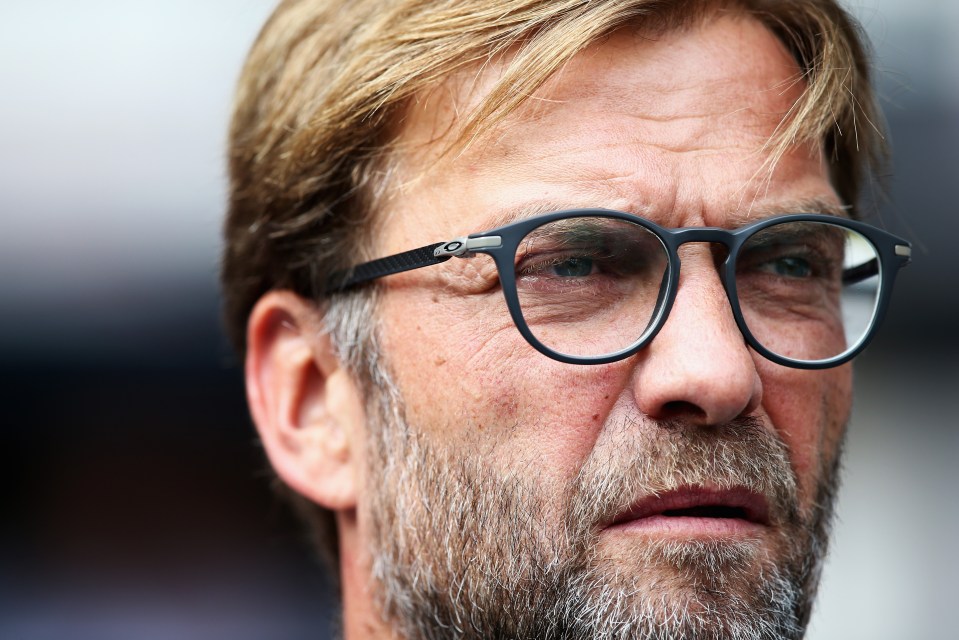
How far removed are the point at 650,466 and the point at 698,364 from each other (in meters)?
0.21

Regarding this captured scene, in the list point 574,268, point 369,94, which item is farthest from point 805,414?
point 369,94

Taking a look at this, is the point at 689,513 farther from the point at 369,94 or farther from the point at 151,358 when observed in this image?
the point at 151,358

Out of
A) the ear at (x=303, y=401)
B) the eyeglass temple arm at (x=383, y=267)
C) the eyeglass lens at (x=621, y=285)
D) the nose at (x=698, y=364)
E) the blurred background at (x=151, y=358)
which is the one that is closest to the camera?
the nose at (x=698, y=364)

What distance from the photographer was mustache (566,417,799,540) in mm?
1688

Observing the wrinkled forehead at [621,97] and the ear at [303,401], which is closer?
the wrinkled forehead at [621,97]

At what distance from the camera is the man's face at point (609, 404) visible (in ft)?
5.57

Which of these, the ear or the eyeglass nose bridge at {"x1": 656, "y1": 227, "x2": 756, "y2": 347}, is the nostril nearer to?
the eyeglass nose bridge at {"x1": 656, "y1": 227, "x2": 756, "y2": 347}

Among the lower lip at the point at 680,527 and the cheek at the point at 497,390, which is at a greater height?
the cheek at the point at 497,390

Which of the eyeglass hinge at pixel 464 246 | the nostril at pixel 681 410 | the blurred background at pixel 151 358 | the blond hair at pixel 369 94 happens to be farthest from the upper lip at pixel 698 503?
the blurred background at pixel 151 358

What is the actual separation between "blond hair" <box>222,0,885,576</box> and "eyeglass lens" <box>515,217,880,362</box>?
23 centimetres

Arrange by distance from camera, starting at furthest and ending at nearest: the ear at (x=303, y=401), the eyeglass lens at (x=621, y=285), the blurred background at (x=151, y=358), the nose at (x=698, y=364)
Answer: the blurred background at (x=151, y=358) → the ear at (x=303, y=401) → the eyeglass lens at (x=621, y=285) → the nose at (x=698, y=364)

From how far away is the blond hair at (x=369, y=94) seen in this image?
1.85 metres

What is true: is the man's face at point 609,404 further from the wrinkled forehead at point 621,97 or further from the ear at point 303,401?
the ear at point 303,401

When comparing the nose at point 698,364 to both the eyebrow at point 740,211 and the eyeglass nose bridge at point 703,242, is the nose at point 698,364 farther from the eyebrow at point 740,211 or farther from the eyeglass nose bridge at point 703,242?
the eyebrow at point 740,211
